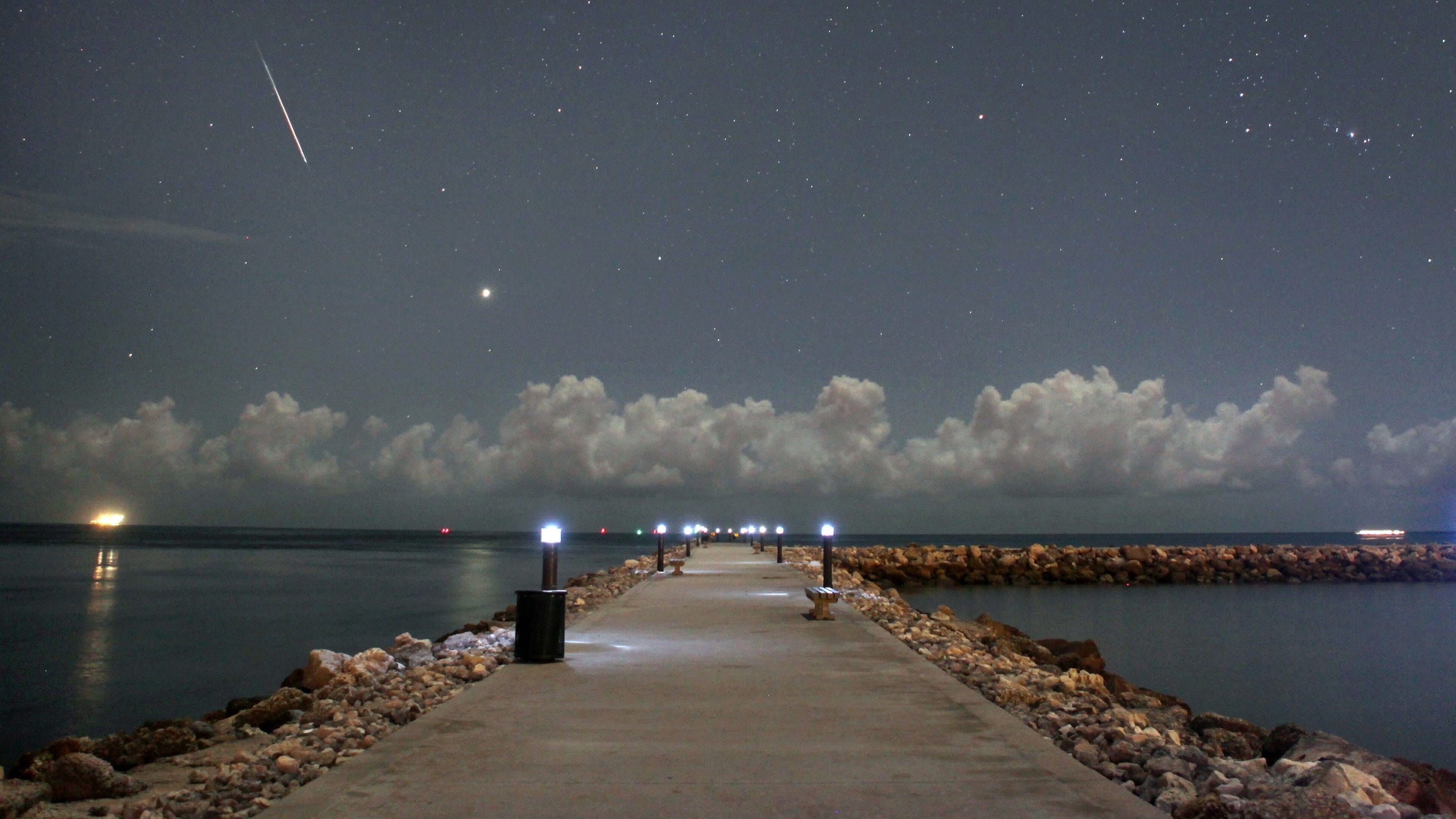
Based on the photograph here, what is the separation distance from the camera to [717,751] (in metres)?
5.86

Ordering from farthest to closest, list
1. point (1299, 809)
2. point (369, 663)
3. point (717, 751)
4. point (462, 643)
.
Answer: point (462, 643), point (369, 663), point (717, 751), point (1299, 809)

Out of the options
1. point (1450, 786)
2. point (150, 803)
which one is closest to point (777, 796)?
point (150, 803)

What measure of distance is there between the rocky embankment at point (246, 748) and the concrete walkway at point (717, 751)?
1.39 feet

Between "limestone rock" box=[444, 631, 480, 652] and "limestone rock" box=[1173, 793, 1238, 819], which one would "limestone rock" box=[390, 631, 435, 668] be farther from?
"limestone rock" box=[1173, 793, 1238, 819]

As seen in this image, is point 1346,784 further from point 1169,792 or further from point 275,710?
point 275,710

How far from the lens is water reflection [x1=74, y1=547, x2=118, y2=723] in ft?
57.7

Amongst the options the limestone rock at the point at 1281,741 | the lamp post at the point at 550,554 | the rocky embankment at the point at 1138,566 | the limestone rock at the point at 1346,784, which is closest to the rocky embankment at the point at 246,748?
the lamp post at the point at 550,554

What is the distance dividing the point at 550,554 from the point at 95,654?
19.5 meters

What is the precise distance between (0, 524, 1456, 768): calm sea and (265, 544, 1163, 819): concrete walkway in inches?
401

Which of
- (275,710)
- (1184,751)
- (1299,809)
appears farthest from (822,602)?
(1299,809)

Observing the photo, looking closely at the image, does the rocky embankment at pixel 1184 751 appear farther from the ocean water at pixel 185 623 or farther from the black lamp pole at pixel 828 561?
the ocean water at pixel 185 623

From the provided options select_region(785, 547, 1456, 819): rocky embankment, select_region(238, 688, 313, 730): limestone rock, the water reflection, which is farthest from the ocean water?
select_region(785, 547, 1456, 819): rocky embankment

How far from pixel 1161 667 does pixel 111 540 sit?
158 meters

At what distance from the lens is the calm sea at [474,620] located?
17406mm
